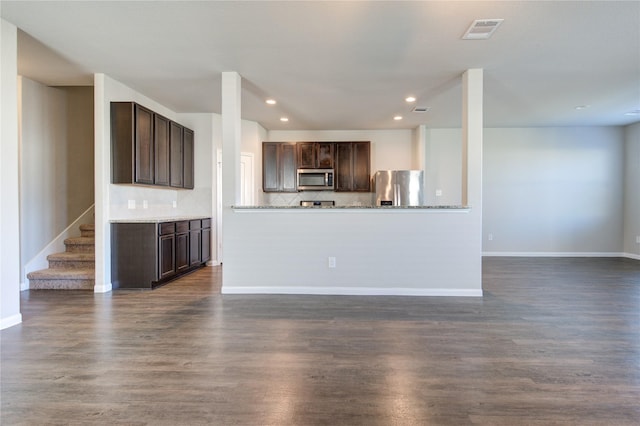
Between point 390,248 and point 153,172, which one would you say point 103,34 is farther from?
point 390,248

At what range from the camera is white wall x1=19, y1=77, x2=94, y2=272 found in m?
4.14

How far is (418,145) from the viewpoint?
653 cm

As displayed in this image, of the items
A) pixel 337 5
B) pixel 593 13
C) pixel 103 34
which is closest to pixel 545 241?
pixel 593 13

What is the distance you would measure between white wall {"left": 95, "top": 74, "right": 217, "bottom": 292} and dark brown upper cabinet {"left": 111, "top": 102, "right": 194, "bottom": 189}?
0.33ft

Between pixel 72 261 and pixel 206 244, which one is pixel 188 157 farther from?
pixel 72 261

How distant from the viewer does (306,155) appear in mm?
6531

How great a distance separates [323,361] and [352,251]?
73.3 inches

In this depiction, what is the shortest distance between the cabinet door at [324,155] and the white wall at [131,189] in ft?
6.39

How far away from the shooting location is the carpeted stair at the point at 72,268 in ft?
13.4

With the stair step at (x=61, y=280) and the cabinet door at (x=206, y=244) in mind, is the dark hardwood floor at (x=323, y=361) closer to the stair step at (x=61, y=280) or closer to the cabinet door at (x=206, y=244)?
the stair step at (x=61, y=280)

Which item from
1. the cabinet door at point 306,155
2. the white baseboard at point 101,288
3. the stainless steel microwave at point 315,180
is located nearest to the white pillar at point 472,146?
the stainless steel microwave at point 315,180

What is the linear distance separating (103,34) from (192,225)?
2694 millimetres

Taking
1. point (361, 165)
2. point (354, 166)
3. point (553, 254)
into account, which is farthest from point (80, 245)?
point (553, 254)

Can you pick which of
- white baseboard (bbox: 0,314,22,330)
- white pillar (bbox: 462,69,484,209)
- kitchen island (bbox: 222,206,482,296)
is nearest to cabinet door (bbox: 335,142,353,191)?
kitchen island (bbox: 222,206,482,296)
